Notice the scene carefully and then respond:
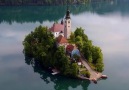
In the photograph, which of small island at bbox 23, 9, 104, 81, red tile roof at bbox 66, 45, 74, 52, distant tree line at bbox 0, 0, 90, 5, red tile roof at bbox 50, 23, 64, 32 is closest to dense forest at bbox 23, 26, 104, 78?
small island at bbox 23, 9, 104, 81

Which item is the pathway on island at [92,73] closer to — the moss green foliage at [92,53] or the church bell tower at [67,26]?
the moss green foliage at [92,53]

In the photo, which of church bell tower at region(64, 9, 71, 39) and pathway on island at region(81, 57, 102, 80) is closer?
pathway on island at region(81, 57, 102, 80)

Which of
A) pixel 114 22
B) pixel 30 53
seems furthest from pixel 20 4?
pixel 30 53

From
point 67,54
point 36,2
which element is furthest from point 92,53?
point 36,2

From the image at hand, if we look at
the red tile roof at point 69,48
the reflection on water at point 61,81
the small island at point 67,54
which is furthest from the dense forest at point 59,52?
the red tile roof at point 69,48

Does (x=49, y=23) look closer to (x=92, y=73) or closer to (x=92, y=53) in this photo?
(x=92, y=53)

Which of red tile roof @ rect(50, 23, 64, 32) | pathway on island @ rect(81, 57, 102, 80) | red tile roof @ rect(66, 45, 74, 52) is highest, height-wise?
red tile roof @ rect(50, 23, 64, 32)

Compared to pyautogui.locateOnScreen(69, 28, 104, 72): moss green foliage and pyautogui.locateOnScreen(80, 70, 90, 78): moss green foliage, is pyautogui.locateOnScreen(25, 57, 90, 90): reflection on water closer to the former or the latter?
pyautogui.locateOnScreen(80, 70, 90, 78): moss green foliage
